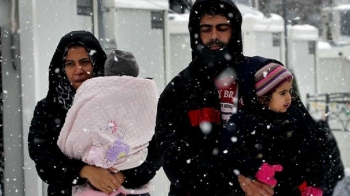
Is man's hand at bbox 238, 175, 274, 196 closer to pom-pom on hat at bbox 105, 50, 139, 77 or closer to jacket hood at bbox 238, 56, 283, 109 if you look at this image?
A: jacket hood at bbox 238, 56, 283, 109

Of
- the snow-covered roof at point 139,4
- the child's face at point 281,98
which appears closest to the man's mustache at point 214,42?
the child's face at point 281,98

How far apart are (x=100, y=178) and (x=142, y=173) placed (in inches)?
8.9

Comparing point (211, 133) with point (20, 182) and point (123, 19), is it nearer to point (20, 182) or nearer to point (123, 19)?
point (20, 182)

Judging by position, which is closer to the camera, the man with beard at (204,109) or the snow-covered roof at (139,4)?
the man with beard at (204,109)

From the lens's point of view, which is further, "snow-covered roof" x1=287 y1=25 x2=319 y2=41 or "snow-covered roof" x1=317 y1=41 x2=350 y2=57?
"snow-covered roof" x1=317 y1=41 x2=350 y2=57

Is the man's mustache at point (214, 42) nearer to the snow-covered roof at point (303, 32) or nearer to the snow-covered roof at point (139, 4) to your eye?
the snow-covered roof at point (139, 4)

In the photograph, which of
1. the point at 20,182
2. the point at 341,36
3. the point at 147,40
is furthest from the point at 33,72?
the point at 341,36

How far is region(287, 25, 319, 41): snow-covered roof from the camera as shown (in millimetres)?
13311

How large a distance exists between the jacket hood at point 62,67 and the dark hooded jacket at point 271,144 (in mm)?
971

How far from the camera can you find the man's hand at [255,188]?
2618 millimetres

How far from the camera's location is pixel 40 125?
3.35 metres

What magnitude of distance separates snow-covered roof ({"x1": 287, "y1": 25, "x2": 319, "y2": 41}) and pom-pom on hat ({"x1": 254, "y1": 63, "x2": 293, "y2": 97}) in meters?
10.6

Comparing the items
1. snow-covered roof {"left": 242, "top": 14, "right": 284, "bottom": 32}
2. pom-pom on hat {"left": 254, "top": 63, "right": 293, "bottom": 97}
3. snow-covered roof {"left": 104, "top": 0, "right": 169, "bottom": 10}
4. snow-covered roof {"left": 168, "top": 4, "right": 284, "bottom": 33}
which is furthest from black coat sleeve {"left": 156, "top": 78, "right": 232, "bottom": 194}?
snow-covered roof {"left": 242, "top": 14, "right": 284, "bottom": 32}

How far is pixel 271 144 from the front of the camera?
269cm
